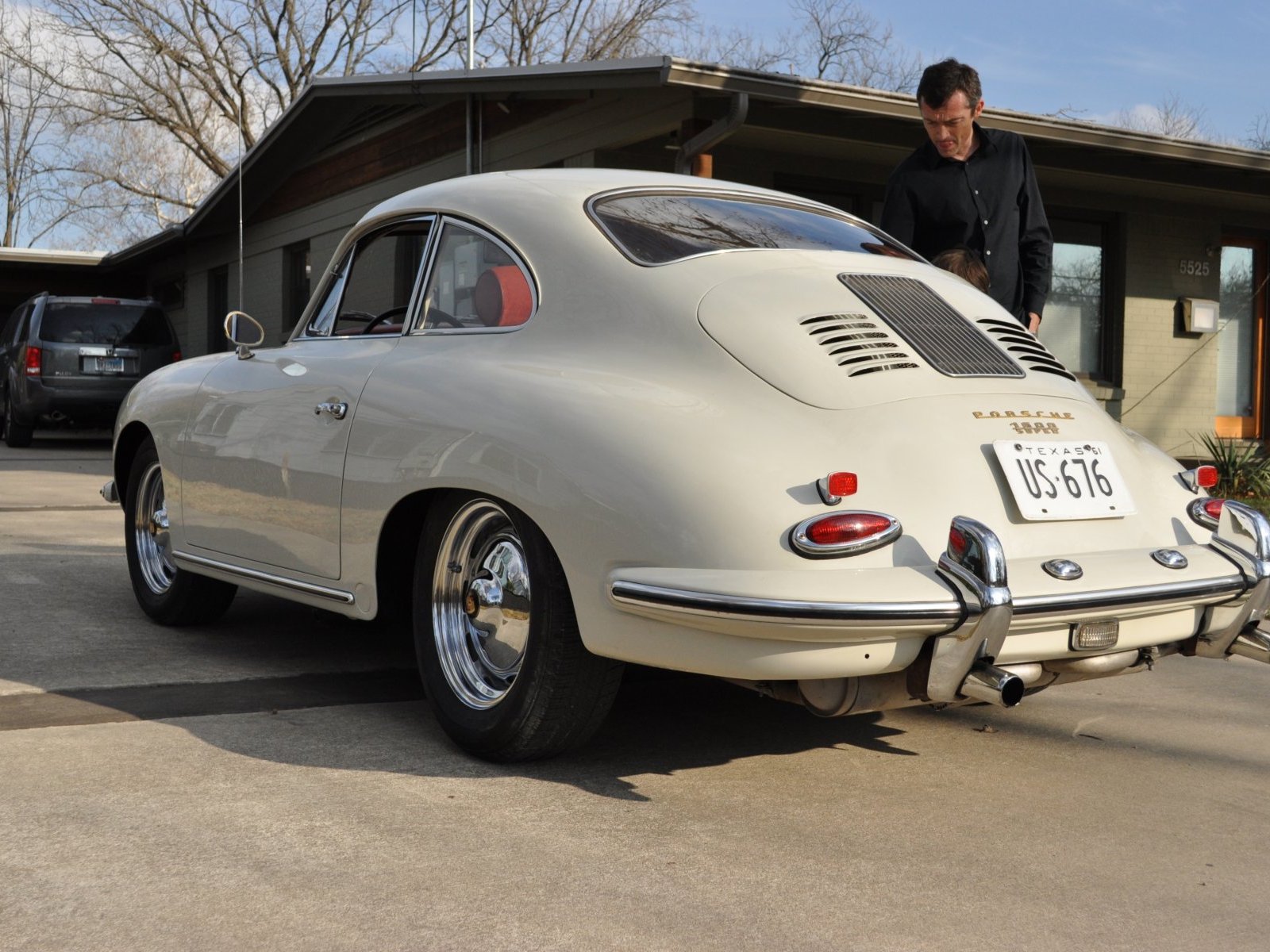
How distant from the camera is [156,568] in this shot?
223 inches

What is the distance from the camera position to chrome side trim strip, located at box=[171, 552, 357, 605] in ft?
13.5

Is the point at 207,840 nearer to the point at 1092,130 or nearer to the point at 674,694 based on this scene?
the point at 674,694

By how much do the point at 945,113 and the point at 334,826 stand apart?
3.56 meters

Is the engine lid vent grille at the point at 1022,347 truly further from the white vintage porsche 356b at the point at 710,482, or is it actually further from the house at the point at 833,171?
the house at the point at 833,171

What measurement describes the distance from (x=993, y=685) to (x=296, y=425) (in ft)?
7.52

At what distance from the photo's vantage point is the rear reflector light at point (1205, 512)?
3.64m

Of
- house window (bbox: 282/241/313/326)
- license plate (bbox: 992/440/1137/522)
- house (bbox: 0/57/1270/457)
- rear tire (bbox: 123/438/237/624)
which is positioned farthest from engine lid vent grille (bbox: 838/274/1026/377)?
house window (bbox: 282/241/313/326)

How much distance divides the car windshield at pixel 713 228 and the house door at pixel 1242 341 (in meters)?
11.6

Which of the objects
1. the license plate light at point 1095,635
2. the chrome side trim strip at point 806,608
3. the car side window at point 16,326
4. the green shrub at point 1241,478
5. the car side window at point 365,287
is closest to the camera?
the chrome side trim strip at point 806,608

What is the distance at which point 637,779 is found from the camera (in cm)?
360

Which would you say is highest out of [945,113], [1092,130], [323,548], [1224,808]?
[1092,130]

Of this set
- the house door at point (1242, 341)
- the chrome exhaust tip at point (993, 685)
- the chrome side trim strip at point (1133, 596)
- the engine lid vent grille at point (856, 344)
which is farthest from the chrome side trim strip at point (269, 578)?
the house door at point (1242, 341)

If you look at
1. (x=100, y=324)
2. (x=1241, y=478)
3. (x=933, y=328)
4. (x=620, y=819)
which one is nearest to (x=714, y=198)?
(x=933, y=328)

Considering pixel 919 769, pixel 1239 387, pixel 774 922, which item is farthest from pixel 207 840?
pixel 1239 387
